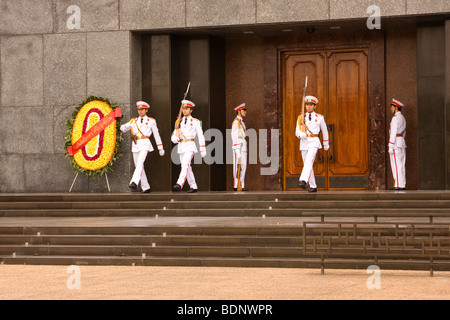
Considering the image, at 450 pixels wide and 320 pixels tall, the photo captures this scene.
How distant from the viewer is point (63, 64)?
823 inches

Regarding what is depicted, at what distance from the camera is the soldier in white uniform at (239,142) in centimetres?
2000

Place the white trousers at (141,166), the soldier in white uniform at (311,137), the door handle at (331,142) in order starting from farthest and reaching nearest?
the door handle at (331,142), the white trousers at (141,166), the soldier in white uniform at (311,137)

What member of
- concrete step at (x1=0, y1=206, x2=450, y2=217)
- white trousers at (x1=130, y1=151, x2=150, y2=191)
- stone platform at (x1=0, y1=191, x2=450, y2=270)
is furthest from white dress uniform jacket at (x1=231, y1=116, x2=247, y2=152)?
concrete step at (x1=0, y1=206, x2=450, y2=217)

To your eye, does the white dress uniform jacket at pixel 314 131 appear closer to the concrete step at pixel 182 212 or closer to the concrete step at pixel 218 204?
the concrete step at pixel 218 204

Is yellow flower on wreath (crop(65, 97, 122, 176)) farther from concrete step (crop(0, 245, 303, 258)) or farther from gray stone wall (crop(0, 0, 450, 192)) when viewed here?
concrete step (crop(0, 245, 303, 258))

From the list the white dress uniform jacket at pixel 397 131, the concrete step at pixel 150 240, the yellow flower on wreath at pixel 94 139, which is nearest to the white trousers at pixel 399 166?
the white dress uniform jacket at pixel 397 131

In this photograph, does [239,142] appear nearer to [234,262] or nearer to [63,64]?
[63,64]

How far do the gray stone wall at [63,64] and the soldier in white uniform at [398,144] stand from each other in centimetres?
353

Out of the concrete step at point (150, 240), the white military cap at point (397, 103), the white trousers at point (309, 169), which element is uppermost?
the white military cap at point (397, 103)

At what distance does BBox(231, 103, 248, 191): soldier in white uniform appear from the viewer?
2000 cm

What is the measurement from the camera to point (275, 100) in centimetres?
2145

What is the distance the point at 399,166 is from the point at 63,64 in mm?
8336

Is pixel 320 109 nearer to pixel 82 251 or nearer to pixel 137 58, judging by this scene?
pixel 137 58

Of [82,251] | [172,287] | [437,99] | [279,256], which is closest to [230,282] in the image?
[172,287]
